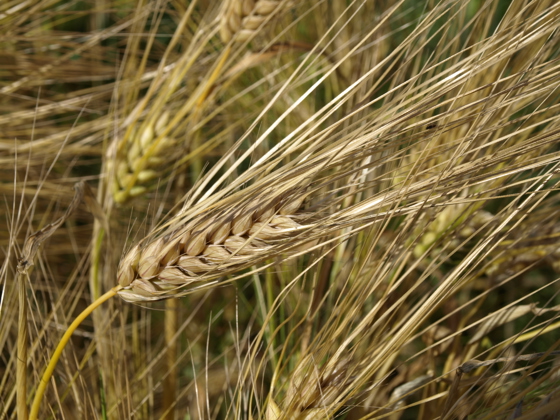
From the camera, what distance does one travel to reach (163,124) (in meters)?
0.59

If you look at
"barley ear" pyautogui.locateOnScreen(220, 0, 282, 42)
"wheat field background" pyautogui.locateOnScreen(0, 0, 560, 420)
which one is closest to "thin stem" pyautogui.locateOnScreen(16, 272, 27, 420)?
"wheat field background" pyautogui.locateOnScreen(0, 0, 560, 420)

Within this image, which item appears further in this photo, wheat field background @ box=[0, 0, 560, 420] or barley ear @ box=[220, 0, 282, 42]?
barley ear @ box=[220, 0, 282, 42]

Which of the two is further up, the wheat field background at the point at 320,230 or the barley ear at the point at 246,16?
the barley ear at the point at 246,16

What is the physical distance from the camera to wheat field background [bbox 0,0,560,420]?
0.34 meters

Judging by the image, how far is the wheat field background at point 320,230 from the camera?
344 millimetres

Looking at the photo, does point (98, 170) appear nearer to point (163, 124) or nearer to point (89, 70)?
point (89, 70)

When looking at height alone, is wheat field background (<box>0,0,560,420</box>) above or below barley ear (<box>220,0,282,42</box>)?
below

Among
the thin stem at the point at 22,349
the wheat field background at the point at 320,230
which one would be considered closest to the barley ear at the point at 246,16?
the wheat field background at the point at 320,230

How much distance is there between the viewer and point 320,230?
351mm

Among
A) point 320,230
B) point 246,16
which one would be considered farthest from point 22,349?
point 246,16

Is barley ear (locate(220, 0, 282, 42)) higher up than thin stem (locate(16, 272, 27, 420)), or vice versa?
barley ear (locate(220, 0, 282, 42))

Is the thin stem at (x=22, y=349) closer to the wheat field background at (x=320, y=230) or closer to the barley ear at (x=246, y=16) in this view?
the wheat field background at (x=320, y=230)

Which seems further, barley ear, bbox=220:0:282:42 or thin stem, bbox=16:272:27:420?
barley ear, bbox=220:0:282:42

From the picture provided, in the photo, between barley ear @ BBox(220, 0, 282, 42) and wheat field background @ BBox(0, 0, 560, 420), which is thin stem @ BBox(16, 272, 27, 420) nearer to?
wheat field background @ BBox(0, 0, 560, 420)
